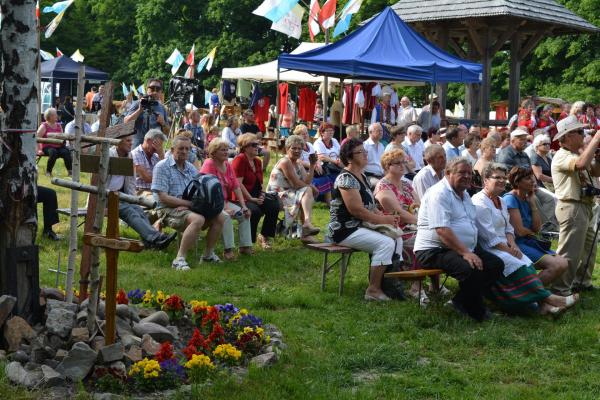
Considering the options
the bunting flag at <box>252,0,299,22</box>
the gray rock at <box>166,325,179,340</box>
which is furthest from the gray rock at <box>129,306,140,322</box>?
the bunting flag at <box>252,0,299,22</box>

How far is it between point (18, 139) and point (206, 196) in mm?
3628

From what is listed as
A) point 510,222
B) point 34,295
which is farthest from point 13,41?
point 510,222

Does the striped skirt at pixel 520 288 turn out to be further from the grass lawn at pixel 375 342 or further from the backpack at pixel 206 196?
the backpack at pixel 206 196

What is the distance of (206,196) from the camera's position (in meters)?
9.45

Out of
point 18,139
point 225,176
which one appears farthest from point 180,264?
point 18,139

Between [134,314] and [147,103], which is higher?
[147,103]

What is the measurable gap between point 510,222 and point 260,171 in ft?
11.8

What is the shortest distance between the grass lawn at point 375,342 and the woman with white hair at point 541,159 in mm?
3691

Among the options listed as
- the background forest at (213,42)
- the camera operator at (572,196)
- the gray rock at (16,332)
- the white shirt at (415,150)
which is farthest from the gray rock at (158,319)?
the background forest at (213,42)

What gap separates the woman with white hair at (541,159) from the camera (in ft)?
40.6

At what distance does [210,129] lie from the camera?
752 inches

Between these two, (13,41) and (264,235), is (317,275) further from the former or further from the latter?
(13,41)

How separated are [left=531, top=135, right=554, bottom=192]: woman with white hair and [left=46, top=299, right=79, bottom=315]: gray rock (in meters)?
7.72

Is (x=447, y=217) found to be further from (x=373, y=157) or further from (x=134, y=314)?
(x=373, y=157)
